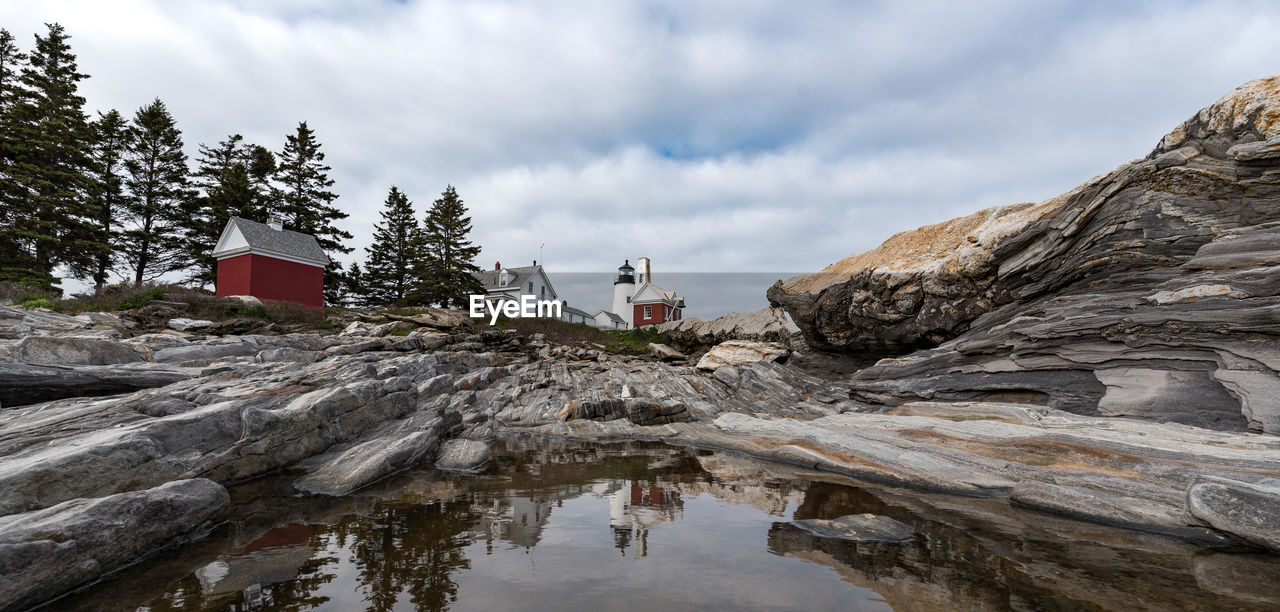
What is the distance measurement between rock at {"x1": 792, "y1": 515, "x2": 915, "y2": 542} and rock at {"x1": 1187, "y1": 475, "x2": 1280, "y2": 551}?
3.31 meters

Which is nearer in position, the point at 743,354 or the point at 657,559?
the point at 657,559

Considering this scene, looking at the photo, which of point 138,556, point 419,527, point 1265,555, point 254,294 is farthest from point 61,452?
point 254,294

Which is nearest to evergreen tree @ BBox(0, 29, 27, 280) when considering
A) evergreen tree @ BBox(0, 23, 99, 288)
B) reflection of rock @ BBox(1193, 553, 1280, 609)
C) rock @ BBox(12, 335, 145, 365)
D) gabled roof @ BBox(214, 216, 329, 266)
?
evergreen tree @ BBox(0, 23, 99, 288)

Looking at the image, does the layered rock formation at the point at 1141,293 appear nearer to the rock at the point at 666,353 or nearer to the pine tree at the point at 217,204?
the rock at the point at 666,353

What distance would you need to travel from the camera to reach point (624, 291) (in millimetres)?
73812

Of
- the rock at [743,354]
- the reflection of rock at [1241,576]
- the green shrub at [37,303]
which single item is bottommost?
the reflection of rock at [1241,576]

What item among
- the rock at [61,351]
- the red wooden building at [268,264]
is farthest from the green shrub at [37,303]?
the rock at [61,351]

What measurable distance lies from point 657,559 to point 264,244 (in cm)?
4041

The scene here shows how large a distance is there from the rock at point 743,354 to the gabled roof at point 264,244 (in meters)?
31.5

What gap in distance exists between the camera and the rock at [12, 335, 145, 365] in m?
12.5

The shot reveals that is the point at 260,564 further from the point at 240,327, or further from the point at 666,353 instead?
the point at 666,353

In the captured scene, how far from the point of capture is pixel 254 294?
3388cm

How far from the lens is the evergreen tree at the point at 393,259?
5097cm

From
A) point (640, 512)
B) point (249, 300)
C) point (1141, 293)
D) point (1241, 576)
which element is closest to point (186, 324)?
point (249, 300)
